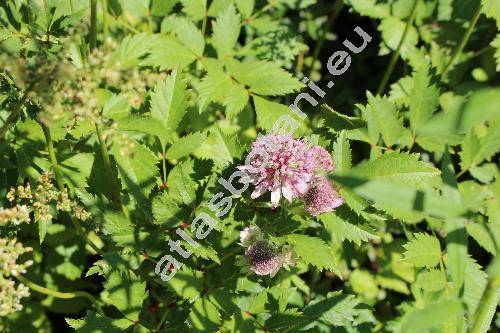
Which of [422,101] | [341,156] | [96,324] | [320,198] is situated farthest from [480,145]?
[96,324]

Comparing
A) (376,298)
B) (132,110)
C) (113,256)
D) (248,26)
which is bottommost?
(376,298)

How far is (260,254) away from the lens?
1660 mm

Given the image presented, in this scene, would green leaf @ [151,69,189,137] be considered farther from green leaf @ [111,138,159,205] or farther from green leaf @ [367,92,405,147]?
green leaf @ [367,92,405,147]

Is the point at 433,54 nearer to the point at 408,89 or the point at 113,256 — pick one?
the point at 408,89

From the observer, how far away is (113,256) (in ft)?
5.69

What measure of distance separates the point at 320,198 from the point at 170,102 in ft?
2.14

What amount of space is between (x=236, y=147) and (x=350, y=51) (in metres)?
1.77

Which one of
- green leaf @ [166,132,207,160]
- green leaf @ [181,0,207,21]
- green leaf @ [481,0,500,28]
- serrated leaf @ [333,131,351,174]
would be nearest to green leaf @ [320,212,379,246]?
serrated leaf @ [333,131,351,174]

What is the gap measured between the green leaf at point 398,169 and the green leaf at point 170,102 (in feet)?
2.14

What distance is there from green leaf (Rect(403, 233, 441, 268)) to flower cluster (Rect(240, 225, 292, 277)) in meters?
0.44

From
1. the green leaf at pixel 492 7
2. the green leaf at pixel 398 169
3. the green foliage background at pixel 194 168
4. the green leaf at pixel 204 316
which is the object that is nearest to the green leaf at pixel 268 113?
the green foliage background at pixel 194 168

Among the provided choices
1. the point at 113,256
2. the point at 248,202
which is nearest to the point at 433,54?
the point at 248,202

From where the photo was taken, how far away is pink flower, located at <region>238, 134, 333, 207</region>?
1.62 m

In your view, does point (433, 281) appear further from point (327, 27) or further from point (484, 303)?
point (327, 27)
